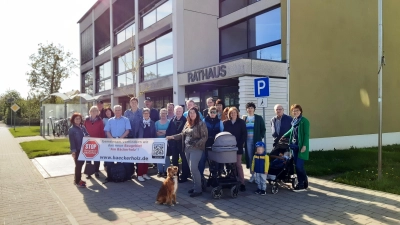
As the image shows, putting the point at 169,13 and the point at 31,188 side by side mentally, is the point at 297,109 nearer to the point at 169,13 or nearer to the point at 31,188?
the point at 31,188

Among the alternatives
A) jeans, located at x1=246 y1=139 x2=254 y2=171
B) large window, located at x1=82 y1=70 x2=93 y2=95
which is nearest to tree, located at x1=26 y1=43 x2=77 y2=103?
large window, located at x1=82 y1=70 x2=93 y2=95

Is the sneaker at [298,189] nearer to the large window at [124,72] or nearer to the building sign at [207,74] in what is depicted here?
the building sign at [207,74]

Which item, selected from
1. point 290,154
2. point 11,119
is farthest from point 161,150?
point 11,119

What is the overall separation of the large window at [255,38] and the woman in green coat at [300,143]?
6.58m

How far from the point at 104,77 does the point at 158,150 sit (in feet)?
71.6

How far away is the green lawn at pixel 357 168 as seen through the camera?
7359mm

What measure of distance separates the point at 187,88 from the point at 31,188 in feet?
36.1

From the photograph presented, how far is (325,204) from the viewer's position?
5.94m

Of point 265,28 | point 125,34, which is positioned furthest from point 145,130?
point 125,34

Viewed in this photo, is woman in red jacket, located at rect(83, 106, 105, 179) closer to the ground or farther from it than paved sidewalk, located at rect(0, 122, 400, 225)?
farther from it

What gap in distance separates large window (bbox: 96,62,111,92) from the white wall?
17043 millimetres

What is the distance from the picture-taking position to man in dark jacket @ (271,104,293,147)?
7.59 m

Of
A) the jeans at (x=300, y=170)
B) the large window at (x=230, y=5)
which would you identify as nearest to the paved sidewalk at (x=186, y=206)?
Answer: the jeans at (x=300, y=170)

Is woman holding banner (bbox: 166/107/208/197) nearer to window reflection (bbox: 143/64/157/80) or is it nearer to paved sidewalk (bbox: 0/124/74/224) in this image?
paved sidewalk (bbox: 0/124/74/224)
